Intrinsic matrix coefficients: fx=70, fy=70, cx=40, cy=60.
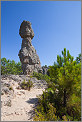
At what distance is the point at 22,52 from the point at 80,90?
88.6 feet

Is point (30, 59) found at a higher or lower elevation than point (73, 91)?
higher

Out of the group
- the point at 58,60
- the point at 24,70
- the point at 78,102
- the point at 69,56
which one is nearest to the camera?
the point at 78,102

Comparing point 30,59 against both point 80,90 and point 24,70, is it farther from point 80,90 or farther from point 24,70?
point 80,90

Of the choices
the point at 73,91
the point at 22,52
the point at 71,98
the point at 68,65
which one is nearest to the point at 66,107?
the point at 71,98

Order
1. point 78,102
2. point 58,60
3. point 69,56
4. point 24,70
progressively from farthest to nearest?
1. point 24,70
2. point 58,60
3. point 69,56
4. point 78,102

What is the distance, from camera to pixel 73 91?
11.8ft

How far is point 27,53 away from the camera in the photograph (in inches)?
1145

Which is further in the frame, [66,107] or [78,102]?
[66,107]

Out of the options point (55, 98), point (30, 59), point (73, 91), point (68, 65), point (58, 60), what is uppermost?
point (30, 59)

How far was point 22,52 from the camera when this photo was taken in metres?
28.3

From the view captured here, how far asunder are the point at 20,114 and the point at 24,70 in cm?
2436

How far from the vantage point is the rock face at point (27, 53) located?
91.3 ft

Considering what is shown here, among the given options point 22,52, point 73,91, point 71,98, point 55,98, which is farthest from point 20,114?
point 22,52

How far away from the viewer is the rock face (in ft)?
91.3
